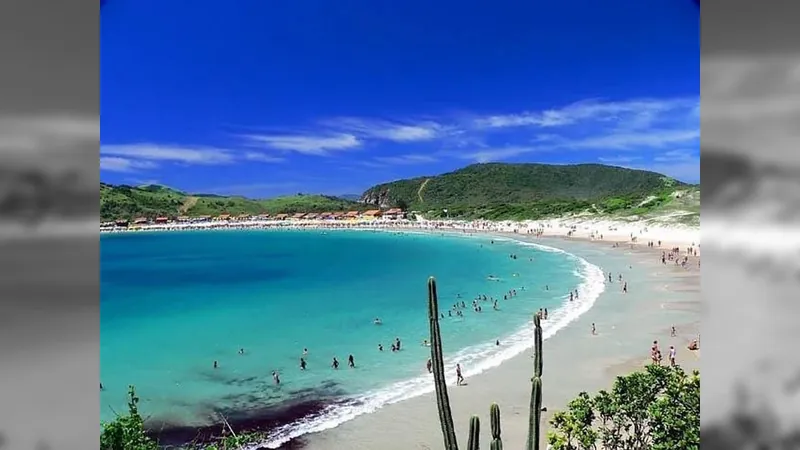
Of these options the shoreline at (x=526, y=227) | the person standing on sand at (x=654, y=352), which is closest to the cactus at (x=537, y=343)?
the person standing on sand at (x=654, y=352)

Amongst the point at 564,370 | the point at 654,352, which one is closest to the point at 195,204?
the point at 564,370

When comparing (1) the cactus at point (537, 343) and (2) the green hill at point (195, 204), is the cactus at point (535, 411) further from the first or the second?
(2) the green hill at point (195, 204)

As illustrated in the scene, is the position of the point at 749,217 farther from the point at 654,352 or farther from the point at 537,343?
the point at 654,352

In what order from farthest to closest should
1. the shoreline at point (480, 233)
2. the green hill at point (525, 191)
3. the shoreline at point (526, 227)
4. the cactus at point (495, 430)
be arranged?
the green hill at point (525, 191) < the shoreline at point (526, 227) < the shoreline at point (480, 233) < the cactus at point (495, 430)

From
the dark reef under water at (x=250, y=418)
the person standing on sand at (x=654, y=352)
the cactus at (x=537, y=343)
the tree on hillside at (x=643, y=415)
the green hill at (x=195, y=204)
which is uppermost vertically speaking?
the green hill at (x=195, y=204)

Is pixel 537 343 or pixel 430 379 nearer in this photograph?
pixel 537 343

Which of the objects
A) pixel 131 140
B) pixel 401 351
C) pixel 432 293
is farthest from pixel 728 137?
pixel 131 140

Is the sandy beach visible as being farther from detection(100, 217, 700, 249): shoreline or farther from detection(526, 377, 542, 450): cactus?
detection(100, 217, 700, 249): shoreline
